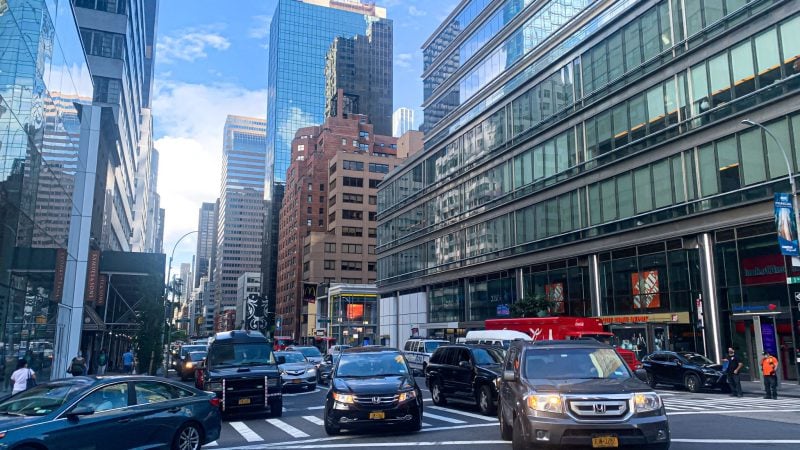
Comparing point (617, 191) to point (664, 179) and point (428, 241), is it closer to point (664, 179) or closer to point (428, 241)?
point (664, 179)

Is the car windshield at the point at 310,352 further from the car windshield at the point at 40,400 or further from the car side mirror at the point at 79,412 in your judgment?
the car side mirror at the point at 79,412

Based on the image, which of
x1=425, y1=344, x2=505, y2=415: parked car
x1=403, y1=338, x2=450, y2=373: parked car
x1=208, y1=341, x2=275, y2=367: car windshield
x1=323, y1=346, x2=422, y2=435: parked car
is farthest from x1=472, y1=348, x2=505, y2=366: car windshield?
x1=403, y1=338, x2=450, y2=373: parked car

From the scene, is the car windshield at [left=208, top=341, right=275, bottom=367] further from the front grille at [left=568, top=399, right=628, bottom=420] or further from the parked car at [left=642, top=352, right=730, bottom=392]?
the parked car at [left=642, top=352, right=730, bottom=392]

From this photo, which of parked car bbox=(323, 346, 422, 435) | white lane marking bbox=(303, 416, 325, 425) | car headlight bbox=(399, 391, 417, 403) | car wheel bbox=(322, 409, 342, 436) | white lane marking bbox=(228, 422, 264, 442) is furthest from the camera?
white lane marking bbox=(303, 416, 325, 425)

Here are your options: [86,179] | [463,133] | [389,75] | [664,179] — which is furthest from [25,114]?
[389,75]

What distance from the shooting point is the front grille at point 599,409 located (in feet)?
27.5

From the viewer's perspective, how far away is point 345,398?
12.5 meters

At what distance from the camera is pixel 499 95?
51.2 meters

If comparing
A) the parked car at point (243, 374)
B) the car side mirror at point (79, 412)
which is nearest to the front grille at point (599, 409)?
the car side mirror at point (79, 412)

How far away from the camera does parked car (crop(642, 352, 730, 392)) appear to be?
23.7 meters

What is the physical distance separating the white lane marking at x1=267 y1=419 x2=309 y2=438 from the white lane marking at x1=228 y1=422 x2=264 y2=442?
2.29ft

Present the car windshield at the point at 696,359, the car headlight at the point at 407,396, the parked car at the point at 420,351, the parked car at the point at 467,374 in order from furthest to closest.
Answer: the parked car at the point at 420,351 < the car windshield at the point at 696,359 < the parked car at the point at 467,374 < the car headlight at the point at 407,396

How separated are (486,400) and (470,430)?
3030 millimetres

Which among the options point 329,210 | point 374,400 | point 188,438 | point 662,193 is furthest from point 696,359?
point 329,210
